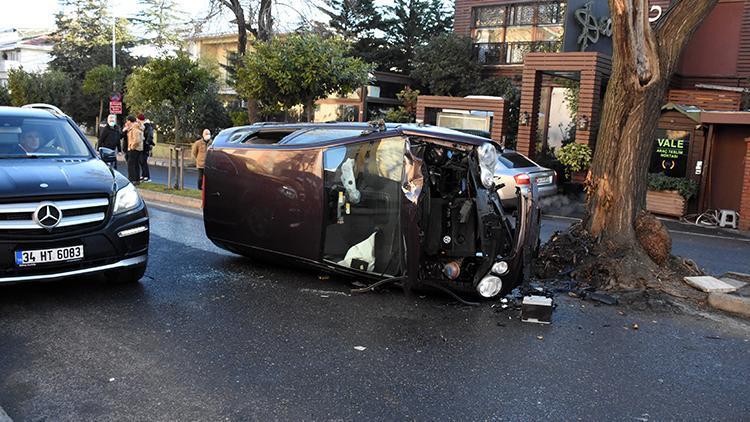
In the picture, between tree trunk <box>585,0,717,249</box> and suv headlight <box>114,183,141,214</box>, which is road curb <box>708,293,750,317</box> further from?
suv headlight <box>114,183,141,214</box>

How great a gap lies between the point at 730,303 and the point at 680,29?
3.20 m

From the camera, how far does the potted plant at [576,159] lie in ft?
60.3

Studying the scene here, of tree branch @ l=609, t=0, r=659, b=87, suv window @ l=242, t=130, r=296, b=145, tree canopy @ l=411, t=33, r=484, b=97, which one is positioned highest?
tree canopy @ l=411, t=33, r=484, b=97

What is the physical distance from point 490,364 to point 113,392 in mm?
2593

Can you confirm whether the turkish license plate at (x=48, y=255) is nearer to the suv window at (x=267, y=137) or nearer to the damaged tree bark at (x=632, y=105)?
the suv window at (x=267, y=137)

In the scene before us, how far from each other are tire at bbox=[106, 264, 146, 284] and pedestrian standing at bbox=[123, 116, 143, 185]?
10408mm

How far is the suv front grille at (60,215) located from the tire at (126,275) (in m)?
0.76

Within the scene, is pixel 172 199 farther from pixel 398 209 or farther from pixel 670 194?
pixel 670 194

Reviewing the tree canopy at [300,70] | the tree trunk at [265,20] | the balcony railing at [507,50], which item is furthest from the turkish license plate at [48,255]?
the balcony railing at [507,50]

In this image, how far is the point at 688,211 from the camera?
16359 mm

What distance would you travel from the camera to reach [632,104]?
24.7 ft

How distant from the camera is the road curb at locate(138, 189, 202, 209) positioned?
531 inches

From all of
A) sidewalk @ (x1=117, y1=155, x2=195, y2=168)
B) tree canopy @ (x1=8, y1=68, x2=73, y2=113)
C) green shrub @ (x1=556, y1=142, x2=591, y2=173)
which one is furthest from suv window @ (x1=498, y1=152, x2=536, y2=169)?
tree canopy @ (x1=8, y1=68, x2=73, y2=113)

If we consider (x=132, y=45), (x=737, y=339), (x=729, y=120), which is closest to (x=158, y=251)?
(x=737, y=339)
